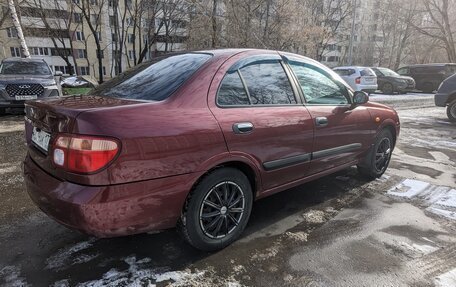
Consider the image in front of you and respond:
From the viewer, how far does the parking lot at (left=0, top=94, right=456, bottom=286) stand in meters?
2.47

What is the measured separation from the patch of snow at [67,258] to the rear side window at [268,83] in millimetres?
1890

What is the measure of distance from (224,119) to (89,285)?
1.54 meters

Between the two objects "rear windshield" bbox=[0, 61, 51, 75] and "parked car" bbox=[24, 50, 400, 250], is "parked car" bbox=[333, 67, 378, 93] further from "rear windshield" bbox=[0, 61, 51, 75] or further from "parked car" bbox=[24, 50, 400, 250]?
"parked car" bbox=[24, 50, 400, 250]

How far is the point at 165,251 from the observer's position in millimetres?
2805

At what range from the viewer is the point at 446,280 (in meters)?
2.49

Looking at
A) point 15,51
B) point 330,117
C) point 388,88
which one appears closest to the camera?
point 330,117

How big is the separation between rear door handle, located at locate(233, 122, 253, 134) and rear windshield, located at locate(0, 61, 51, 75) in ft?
30.9

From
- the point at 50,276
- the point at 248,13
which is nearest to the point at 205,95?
the point at 50,276

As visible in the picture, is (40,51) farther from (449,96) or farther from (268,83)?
(268,83)

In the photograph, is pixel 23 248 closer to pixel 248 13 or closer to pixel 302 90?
pixel 302 90

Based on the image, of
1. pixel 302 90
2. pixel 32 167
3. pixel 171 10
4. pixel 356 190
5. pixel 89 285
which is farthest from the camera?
pixel 171 10

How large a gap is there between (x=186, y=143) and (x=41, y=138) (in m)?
1.12

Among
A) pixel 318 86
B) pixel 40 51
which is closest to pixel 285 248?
pixel 318 86

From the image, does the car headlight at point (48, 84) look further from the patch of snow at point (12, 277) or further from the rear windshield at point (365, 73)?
the rear windshield at point (365, 73)
